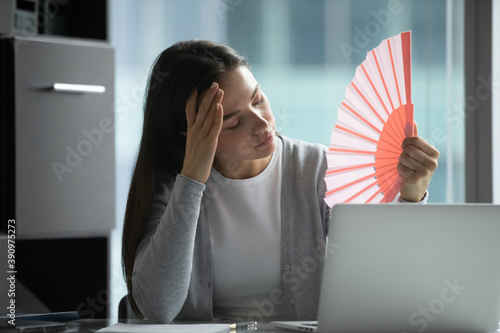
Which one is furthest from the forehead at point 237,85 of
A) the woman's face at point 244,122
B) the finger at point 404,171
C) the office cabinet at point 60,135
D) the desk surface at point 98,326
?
the office cabinet at point 60,135

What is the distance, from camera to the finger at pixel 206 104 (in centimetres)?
135

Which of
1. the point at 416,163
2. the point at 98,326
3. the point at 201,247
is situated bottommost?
the point at 98,326

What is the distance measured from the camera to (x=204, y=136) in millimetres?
1339

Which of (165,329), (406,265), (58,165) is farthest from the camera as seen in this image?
(58,165)

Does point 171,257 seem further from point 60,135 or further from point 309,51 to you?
point 309,51

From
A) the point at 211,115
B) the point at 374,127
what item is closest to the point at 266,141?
the point at 211,115

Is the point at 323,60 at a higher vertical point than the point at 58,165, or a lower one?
higher

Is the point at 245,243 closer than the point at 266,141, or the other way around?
the point at 266,141

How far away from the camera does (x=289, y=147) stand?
1607mm

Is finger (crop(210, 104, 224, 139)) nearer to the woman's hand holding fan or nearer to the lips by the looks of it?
the lips

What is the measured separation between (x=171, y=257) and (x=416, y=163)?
58 centimetres

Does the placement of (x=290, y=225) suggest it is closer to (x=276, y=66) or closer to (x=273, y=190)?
(x=273, y=190)

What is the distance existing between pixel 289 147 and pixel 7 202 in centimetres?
95

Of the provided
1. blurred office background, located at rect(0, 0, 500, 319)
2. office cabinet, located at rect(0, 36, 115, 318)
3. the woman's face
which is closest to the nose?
the woman's face
